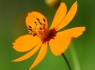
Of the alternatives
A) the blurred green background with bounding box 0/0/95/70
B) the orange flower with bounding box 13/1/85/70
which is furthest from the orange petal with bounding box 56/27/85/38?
the blurred green background with bounding box 0/0/95/70

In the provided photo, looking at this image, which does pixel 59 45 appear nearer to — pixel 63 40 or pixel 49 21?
pixel 63 40

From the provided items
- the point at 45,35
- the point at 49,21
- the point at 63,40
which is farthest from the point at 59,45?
the point at 49,21

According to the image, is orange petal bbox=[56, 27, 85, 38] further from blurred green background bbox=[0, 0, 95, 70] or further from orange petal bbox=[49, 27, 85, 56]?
blurred green background bbox=[0, 0, 95, 70]

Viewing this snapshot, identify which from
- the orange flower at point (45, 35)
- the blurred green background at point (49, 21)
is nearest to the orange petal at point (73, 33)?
the orange flower at point (45, 35)

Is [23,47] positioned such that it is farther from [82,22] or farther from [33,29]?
[82,22]
